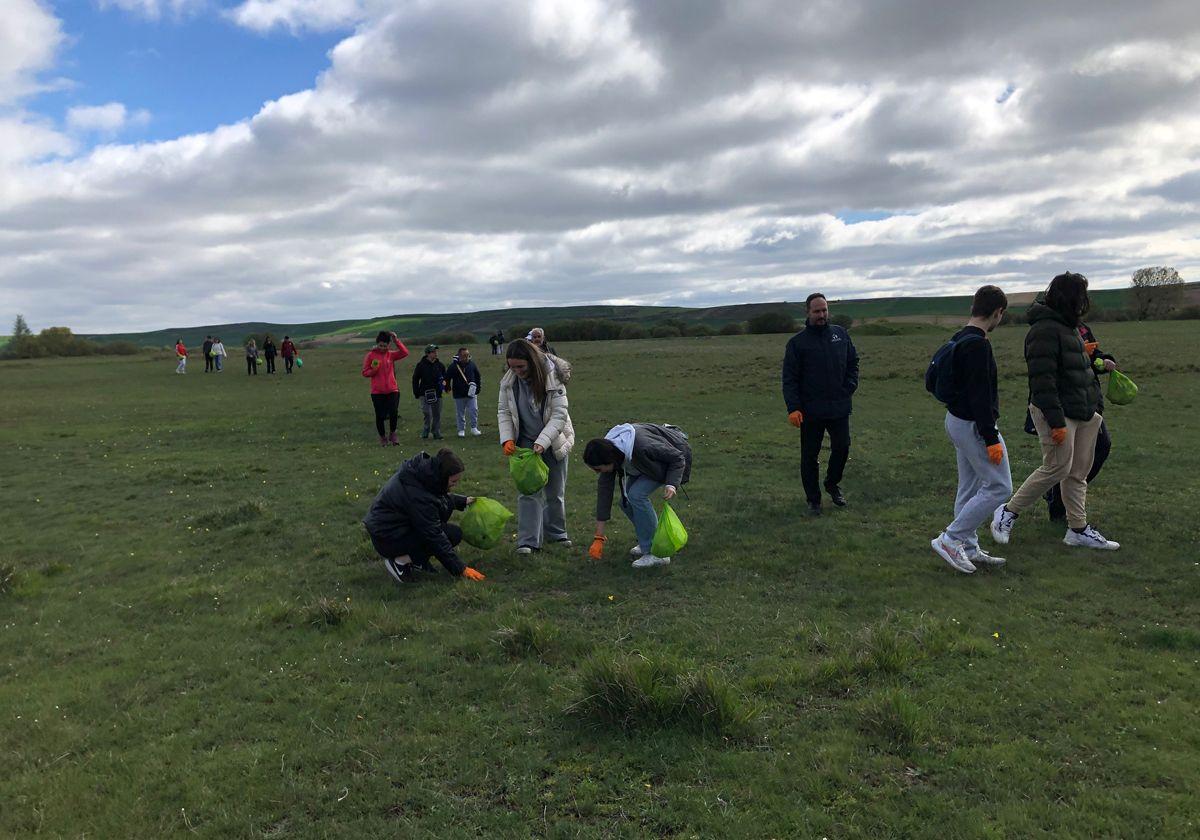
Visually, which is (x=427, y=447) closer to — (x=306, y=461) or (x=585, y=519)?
(x=306, y=461)

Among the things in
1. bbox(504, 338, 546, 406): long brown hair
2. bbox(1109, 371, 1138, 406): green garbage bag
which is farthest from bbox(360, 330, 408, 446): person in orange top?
bbox(1109, 371, 1138, 406): green garbage bag

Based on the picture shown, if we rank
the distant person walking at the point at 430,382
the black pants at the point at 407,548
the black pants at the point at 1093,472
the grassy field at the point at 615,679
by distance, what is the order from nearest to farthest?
the grassy field at the point at 615,679, the black pants at the point at 407,548, the black pants at the point at 1093,472, the distant person walking at the point at 430,382

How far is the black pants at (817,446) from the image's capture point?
8.48m

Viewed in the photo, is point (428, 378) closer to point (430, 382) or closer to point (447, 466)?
point (430, 382)

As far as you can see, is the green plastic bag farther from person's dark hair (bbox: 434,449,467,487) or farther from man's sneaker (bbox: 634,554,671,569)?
person's dark hair (bbox: 434,449,467,487)

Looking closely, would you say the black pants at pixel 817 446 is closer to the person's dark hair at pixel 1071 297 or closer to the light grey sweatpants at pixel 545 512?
the person's dark hair at pixel 1071 297

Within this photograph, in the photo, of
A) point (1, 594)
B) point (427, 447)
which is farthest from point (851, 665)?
point (427, 447)

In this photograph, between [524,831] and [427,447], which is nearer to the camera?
[524,831]

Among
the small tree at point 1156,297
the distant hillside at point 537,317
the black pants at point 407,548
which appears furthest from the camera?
the distant hillside at point 537,317

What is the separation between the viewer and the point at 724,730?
158 inches

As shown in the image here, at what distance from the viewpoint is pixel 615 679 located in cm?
421

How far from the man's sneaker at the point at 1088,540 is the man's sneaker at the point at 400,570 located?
20.9 ft

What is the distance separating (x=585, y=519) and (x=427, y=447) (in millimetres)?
6650

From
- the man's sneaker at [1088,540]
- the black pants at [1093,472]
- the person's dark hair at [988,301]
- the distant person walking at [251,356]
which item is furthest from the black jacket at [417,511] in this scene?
the distant person walking at [251,356]
